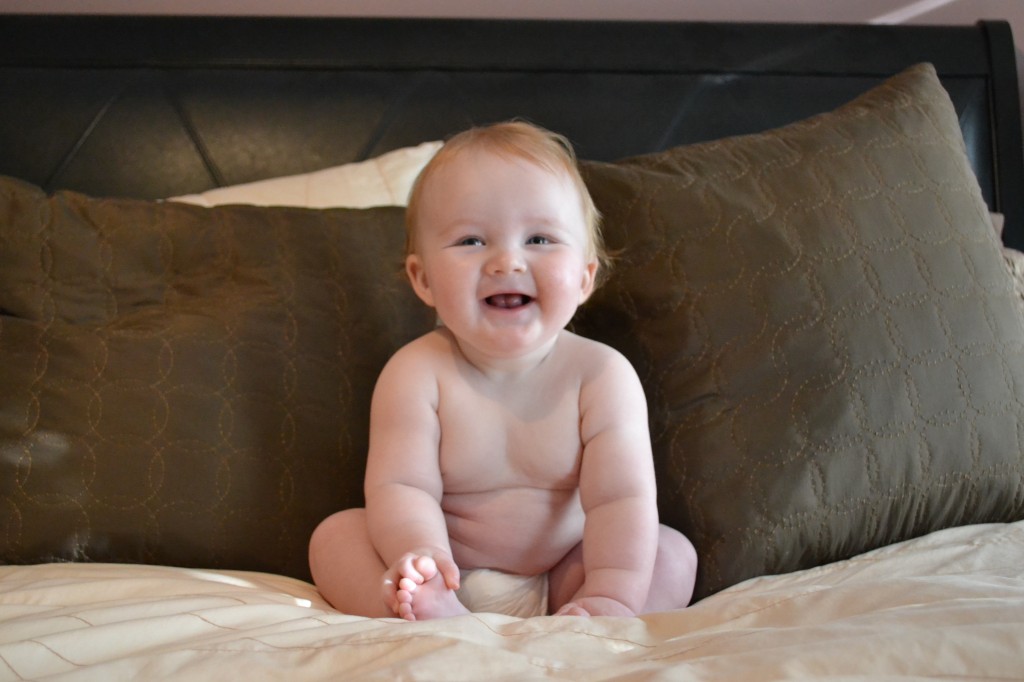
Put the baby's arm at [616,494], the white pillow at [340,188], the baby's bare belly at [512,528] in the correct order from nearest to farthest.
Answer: the baby's arm at [616,494] → the baby's bare belly at [512,528] → the white pillow at [340,188]

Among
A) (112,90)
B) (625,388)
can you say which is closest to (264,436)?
(625,388)

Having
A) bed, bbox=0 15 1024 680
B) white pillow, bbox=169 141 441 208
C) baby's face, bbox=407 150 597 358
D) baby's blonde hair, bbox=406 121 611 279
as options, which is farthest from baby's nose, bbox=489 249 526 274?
white pillow, bbox=169 141 441 208

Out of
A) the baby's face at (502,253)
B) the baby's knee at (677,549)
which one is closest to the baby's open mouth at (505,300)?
the baby's face at (502,253)

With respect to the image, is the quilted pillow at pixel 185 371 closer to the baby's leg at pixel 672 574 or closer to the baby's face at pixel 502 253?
the baby's face at pixel 502 253

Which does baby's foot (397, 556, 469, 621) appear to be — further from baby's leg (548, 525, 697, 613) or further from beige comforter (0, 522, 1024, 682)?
baby's leg (548, 525, 697, 613)

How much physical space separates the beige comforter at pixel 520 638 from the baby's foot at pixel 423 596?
0.08m

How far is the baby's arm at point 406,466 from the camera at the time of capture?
1.09 m

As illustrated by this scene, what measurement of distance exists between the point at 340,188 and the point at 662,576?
2.70 feet

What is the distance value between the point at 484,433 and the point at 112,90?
1019mm

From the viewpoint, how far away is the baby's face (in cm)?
113

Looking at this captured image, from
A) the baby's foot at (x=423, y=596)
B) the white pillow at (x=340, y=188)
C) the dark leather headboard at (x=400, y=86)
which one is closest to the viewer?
the baby's foot at (x=423, y=596)

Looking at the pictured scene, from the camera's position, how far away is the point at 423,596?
3.23ft

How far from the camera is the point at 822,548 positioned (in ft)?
3.88

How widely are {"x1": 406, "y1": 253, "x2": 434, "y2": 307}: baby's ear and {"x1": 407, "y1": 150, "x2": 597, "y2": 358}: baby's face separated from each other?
0.04 meters
